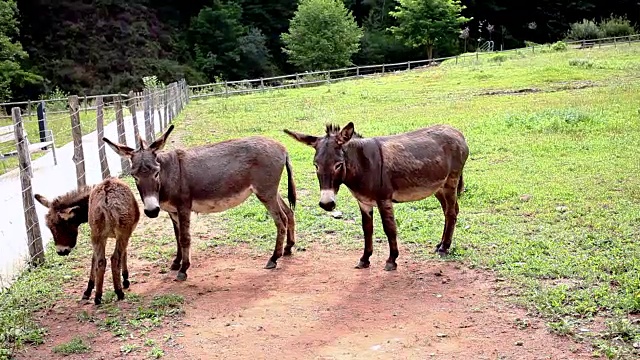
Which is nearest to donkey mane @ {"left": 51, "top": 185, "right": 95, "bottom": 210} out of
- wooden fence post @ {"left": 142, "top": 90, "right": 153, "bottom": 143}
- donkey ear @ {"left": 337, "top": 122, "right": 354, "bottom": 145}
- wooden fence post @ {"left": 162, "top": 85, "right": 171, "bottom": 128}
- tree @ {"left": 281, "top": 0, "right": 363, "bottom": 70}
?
donkey ear @ {"left": 337, "top": 122, "right": 354, "bottom": 145}

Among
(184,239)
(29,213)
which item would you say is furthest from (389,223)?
(29,213)

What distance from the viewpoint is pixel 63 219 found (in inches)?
239

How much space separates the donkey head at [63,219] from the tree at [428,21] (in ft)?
154

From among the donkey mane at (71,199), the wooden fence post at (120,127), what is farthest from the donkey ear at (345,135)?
the wooden fence post at (120,127)

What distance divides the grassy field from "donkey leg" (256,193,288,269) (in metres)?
0.69

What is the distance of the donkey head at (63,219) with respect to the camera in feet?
19.9

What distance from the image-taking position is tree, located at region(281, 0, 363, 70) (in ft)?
157

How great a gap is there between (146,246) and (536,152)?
7.84m

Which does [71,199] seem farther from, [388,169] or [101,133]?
[101,133]

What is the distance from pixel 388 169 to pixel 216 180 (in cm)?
183

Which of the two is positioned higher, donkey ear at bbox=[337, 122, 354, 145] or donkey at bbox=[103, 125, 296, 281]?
donkey ear at bbox=[337, 122, 354, 145]

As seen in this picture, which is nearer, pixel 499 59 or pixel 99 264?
pixel 99 264

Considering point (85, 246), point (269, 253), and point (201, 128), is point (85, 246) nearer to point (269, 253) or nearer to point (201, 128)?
point (269, 253)

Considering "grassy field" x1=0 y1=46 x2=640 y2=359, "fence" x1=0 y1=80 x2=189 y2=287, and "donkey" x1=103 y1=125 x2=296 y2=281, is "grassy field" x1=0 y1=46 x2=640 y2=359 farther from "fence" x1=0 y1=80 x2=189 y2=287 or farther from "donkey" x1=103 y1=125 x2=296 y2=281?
"donkey" x1=103 y1=125 x2=296 y2=281
